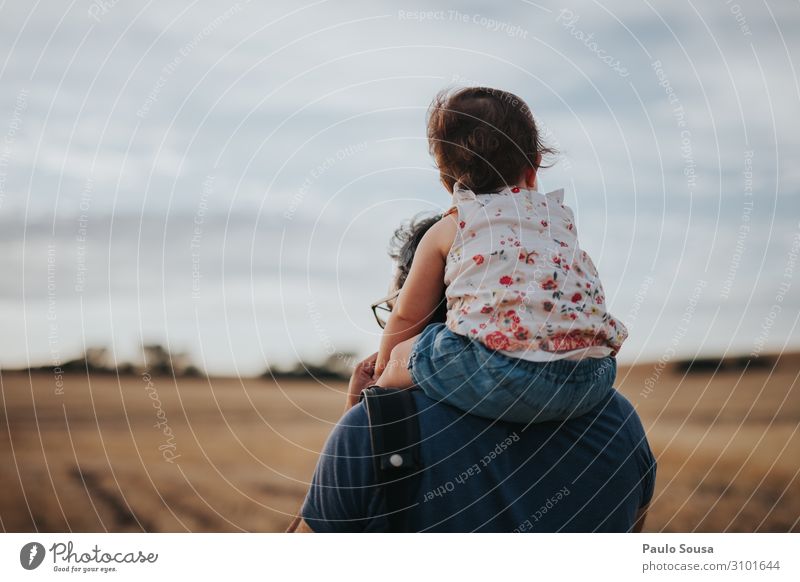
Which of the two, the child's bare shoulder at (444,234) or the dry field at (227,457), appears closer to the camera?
the child's bare shoulder at (444,234)

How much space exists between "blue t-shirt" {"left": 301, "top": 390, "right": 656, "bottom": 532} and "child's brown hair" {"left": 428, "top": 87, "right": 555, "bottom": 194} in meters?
0.50

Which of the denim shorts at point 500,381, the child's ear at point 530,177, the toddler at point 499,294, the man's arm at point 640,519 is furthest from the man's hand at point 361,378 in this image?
the man's arm at point 640,519

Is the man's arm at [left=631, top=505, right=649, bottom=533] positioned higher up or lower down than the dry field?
higher up

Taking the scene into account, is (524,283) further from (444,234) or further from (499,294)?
(444,234)

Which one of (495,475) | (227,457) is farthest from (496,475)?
(227,457)

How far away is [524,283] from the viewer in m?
1.48

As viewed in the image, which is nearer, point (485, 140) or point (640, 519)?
point (485, 140)

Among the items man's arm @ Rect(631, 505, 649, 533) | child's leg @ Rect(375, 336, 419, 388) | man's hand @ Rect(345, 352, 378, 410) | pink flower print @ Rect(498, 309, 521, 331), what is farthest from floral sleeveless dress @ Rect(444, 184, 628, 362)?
man's arm @ Rect(631, 505, 649, 533)

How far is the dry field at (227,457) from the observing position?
276 centimetres

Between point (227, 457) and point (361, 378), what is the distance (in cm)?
255

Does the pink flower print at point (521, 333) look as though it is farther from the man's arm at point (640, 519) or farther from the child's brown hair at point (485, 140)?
the man's arm at point (640, 519)

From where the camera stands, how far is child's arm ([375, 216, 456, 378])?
158cm

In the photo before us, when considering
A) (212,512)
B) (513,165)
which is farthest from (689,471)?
(513,165)

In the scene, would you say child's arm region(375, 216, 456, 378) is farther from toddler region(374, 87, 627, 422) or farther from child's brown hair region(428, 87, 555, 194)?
child's brown hair region(428, 87, 555, 194)
